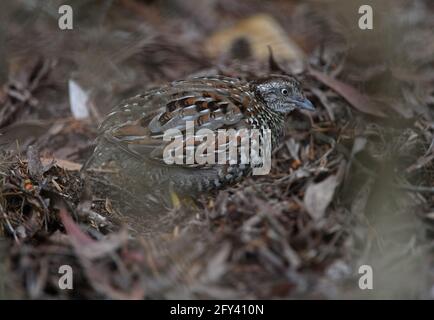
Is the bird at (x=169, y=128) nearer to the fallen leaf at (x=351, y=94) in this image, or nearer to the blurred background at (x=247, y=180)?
the blurred background at (x=247, y=180)

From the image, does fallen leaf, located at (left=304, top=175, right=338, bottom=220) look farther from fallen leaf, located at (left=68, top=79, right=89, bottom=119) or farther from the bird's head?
fallen leaf, located at (left=68, top=79, right=89, bottom=119)

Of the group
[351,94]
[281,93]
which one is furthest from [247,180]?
[351,94]

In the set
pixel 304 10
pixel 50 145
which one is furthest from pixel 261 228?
pixel 304 10

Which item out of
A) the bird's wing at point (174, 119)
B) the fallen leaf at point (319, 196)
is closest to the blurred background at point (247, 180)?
the fallen leaf at point (319, 196)

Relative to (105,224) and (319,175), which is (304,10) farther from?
(105,224)

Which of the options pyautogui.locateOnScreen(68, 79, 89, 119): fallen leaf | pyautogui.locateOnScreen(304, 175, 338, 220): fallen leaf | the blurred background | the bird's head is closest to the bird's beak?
the bird's head
